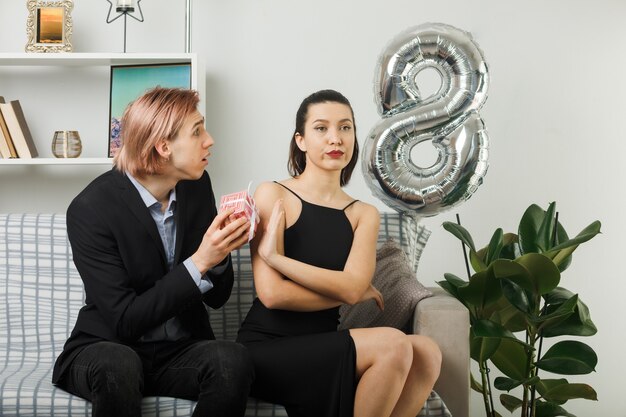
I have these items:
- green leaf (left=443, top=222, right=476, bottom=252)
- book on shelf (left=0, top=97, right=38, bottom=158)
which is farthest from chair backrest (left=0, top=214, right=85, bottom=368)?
green leaf (left=443, top=222, right=476, bottom=252)

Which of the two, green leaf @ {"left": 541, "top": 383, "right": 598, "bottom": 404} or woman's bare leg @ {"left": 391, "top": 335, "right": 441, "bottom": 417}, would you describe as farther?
green leaf @ {"left": 541, "top": 383, "right": 598, "bottom": 404}

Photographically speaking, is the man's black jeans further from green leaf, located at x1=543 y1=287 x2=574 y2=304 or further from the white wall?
the white wall

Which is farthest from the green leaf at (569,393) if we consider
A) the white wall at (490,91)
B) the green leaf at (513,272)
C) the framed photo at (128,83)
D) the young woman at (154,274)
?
the framed photo at (128,83)

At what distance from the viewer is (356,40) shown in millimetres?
3520

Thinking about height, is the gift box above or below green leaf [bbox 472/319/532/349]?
above

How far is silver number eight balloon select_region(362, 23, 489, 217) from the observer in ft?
8.98

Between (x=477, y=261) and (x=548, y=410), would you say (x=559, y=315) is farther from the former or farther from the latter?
(x=548, y=410)

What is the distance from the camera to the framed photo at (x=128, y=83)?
11.1 ft

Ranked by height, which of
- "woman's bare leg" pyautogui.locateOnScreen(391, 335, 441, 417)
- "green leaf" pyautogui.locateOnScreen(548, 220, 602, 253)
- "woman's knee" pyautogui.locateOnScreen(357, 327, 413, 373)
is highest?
"green leaf" pyautogui.locateOnScreen(548, 220, 602, 253)

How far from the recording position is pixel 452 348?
225 centimetres

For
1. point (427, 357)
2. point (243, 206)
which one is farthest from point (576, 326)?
point (243, 206)

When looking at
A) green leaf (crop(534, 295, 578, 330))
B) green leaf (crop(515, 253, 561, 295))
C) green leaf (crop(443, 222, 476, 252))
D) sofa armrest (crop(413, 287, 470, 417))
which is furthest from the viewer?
green leaf (crop(443, 222, 476, 252))

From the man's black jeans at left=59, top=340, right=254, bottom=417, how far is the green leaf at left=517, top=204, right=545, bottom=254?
0.97 meters

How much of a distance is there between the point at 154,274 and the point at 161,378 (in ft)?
0.80
